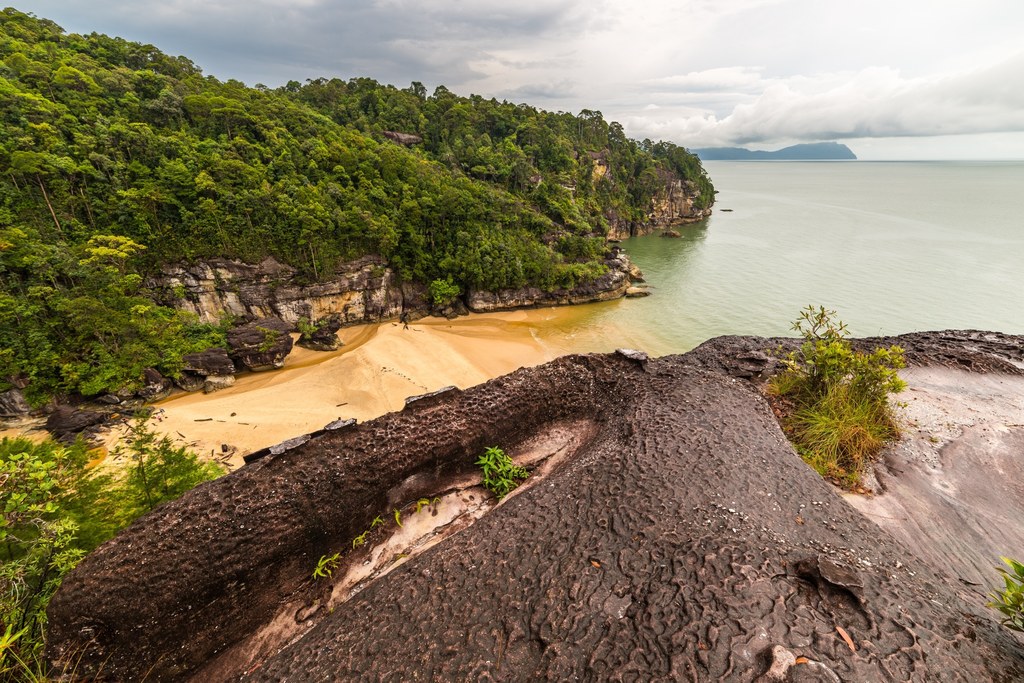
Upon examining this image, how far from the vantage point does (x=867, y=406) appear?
25.0 ft

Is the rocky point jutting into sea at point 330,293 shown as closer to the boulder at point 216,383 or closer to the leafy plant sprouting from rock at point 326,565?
the boulder at point 216,383

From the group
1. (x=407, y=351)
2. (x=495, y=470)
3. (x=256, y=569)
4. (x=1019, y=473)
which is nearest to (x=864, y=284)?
(x=1019, y=473)

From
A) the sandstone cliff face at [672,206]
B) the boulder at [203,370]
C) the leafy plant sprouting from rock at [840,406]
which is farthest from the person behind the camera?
the sandstone cliff face at [672,206]

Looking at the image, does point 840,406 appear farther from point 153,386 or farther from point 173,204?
point 173,204

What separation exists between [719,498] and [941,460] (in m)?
5.60

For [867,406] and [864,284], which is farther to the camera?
[864,284]

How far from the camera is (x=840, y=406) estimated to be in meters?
7.59

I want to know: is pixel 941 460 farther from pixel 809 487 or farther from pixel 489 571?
pixel 489 571

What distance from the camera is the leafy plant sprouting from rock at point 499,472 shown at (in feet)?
23.1

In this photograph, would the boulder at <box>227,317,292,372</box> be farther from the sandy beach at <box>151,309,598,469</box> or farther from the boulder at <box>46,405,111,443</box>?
the boulder at <box>46,405,111,443</box>

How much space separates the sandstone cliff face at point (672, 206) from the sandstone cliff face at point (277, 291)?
166ft

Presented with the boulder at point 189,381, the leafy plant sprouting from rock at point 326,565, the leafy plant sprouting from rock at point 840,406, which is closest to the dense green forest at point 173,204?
the boulder at point 189,381

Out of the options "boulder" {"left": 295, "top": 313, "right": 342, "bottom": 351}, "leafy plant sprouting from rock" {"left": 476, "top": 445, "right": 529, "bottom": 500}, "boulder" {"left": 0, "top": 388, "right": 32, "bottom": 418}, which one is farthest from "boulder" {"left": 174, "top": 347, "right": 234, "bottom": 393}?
"leafy plant sprouting from rock" {"left": 476, "top": 445, "right": 529, "bottom": 500}

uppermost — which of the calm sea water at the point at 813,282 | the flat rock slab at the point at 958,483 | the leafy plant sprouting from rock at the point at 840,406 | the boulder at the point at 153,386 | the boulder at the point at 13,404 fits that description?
the leafy plant sprouting from rock at the point at 840,406
